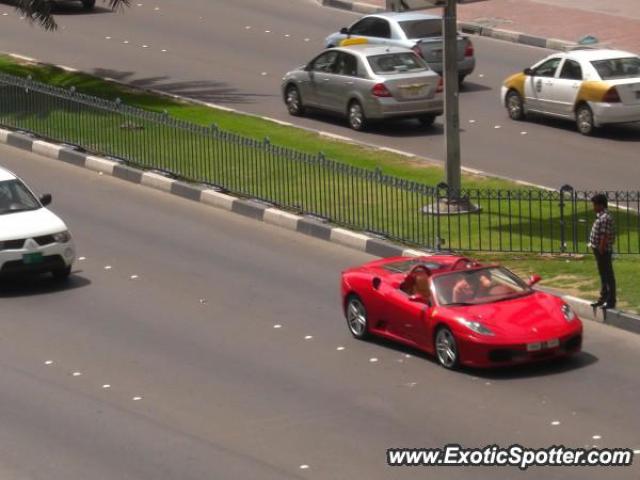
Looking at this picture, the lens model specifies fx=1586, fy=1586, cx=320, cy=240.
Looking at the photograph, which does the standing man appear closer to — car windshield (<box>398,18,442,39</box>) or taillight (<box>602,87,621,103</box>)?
taillight (<box>602,87,621,103</box>)

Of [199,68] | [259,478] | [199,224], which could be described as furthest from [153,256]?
[199,68]

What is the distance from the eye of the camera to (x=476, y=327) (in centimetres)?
1656

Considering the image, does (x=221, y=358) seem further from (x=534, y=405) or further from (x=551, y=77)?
(x=551, y=77)

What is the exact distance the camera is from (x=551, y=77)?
30688 millimetres

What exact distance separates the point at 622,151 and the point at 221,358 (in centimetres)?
1287

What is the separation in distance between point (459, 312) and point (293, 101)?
1546 centimetres

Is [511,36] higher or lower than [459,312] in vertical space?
higher

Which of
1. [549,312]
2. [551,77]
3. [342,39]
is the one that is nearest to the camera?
[549,312]

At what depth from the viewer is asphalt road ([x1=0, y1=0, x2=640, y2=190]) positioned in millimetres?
27875

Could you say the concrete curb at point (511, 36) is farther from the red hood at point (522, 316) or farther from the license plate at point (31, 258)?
the red hood at point (522, 316)

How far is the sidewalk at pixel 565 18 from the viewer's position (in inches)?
1570

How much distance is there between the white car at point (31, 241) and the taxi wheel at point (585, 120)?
11.9 meters

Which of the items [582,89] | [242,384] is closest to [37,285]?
[242,384]

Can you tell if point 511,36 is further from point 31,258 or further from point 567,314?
point 567,314
